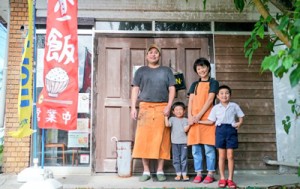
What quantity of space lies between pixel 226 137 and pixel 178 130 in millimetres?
694

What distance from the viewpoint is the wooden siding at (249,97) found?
195 inches

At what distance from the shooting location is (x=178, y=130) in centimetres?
428

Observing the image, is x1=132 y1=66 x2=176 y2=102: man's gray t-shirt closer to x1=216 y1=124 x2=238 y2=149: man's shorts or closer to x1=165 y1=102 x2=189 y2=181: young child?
x1=165 y1=102 x2=189 y2=181: young child

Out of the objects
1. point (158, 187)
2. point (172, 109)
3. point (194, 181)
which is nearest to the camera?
point (158, 187)

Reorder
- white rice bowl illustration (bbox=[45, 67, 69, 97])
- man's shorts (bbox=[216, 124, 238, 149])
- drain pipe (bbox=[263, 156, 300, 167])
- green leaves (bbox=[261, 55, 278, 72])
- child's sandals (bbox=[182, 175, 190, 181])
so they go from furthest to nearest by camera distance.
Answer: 1. drain pipe (bbox=[263, 156, 300, 167])
2. child's sandals (bbox=[182, 175, 190, 181])
3. man's shorts (bbox=[216, 124, 238, 149])
4. white rice bowl illustration (bbox=[45, 67, 69, 97])
5. green leaves (bbox=[261, 55, 278, 72])

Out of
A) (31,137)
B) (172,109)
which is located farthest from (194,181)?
(31,137)

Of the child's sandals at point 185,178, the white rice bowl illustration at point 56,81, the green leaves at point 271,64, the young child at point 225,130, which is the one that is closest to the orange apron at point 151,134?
the child's sandals at point 185,178

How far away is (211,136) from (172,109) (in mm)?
749

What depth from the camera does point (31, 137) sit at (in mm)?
4789

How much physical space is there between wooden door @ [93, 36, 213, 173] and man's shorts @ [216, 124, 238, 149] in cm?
124

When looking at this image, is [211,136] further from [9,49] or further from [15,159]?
[9,49]

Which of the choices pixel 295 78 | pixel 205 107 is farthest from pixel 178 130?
pixel 295 78

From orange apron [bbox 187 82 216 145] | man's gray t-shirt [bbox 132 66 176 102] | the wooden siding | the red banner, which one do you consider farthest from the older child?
the red banner

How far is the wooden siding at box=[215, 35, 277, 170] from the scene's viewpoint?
4949 millimetres
